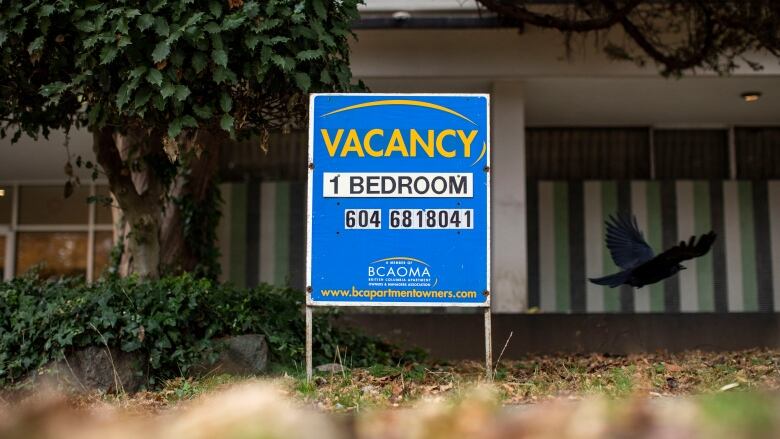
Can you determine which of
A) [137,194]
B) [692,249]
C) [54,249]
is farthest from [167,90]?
[54,249]

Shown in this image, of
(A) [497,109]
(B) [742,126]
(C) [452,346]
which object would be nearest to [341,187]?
(C) [452,346]

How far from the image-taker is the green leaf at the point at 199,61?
604 centimetres

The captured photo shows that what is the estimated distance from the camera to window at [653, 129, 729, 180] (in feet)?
44.9

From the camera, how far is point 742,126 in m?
13.8

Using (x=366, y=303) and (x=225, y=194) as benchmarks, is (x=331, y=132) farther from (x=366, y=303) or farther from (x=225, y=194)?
(x=225, y=194)

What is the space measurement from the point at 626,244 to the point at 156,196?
4.37 meters

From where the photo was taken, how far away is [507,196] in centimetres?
1173

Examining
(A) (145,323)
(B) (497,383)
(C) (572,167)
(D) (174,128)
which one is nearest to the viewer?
(B) (497,383)

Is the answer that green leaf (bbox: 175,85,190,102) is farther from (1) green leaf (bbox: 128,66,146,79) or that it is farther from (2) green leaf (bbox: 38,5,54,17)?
(2) green leaf (bbox: 38,5,54,17)

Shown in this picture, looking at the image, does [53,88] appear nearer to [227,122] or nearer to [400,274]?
[227,122]

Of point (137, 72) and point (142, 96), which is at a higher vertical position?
point (137, 72)

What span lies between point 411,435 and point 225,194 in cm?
1102

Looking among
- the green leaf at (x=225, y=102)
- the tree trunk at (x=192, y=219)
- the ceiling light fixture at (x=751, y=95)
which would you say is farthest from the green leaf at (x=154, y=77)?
the ceiling light fixture at (x=751, y=95)

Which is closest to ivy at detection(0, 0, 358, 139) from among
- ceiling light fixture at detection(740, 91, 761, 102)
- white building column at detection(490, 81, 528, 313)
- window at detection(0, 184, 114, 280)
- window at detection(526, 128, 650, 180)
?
white building column at detection(490, 81, 528, 313)
